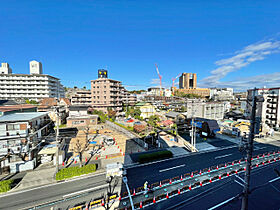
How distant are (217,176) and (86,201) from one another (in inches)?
581

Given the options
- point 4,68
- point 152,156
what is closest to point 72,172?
point 152,156

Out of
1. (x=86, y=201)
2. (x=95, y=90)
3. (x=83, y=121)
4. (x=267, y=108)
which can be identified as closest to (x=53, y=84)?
(x=95, y=90)

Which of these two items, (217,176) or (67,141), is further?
(67,141)

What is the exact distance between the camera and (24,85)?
211ft

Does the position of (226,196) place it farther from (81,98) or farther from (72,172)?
(81,98)

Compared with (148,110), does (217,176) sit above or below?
below

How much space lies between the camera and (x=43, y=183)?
1464 centimetres

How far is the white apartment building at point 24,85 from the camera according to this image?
6191 centimetres

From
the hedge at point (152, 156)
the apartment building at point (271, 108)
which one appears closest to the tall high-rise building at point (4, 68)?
the hedge at point (152, 156)

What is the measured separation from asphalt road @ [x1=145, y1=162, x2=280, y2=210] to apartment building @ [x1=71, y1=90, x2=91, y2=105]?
5632cm

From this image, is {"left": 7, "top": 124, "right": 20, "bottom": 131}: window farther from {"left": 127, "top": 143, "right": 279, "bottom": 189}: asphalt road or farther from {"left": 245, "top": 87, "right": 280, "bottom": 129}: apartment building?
{"left": 245, "top": 87, "right": 280, "bottom": 129}: apartment building

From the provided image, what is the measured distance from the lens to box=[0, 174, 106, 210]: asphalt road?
39.1ft

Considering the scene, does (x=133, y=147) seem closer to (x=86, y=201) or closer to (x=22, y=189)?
(x=86, y=201)

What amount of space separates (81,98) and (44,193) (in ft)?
172
